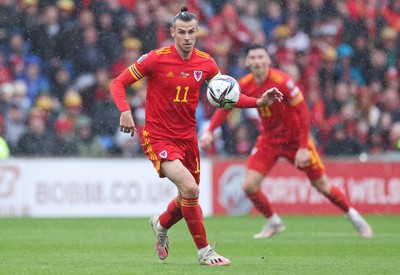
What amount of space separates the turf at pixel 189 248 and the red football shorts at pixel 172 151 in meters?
0.92

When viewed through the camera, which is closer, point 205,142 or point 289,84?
point 205,142

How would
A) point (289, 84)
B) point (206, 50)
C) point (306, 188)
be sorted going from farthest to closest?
1. point (206, 50)
2. point (306, 188)
3. point (289, 84)

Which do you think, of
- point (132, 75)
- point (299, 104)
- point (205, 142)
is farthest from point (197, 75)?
point (299, 104)

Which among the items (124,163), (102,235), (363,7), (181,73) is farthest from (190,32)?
(363,7)

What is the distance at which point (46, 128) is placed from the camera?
18.1 metres

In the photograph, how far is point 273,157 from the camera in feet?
44.9

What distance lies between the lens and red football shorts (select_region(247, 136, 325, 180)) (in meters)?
13.6

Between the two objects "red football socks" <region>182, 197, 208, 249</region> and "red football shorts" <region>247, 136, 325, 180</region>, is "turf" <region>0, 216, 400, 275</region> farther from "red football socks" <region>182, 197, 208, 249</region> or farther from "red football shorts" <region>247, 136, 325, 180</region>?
"red football shorts" <region>247, 136, 325, 180</region>

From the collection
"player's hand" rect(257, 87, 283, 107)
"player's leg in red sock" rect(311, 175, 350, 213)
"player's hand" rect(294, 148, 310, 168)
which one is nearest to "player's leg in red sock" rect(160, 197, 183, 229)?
"player's hand" rect(257, 87, 283, 107)

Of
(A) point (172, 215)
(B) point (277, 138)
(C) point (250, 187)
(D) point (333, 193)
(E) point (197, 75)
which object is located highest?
(E) point (197, 75)

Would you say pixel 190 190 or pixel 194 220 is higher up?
pixel 190 190

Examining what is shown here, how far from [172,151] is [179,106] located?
446mm

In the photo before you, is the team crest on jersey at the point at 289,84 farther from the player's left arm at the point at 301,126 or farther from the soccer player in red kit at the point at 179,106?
the soccer player in red kit at the point at 179,106

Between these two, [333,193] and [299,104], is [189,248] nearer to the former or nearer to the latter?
[299,104]
